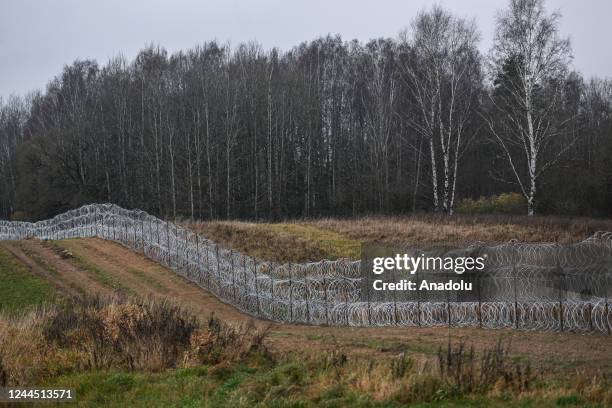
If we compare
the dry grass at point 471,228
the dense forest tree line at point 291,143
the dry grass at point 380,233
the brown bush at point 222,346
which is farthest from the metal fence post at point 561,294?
the dense forest tree line at point 291,143

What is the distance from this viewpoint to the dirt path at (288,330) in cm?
1077

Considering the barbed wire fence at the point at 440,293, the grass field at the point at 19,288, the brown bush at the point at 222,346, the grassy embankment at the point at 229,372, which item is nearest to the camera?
the grassy embankment at the point at 229,372

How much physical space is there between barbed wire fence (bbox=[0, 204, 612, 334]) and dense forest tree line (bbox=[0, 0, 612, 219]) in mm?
21378

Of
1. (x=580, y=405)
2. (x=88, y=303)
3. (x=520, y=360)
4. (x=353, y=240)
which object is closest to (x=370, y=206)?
(x=353, y=240)

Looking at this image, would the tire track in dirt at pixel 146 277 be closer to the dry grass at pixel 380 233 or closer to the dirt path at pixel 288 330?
the dirt path at pixel 288 330

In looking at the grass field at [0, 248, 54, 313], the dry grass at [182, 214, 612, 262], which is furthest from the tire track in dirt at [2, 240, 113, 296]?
the dry grass at [182, 214, 612, 262]

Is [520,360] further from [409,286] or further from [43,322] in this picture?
[43,322]

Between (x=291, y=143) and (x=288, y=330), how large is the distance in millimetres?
34434

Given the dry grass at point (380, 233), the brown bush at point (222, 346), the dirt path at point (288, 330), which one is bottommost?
the dirt path at point (288, 330)

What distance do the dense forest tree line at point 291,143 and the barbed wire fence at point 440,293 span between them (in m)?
21.4

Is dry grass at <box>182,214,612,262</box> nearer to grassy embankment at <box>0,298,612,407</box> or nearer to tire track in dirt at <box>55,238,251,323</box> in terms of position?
tire track in dirt at <box>55,238,251,323</box>

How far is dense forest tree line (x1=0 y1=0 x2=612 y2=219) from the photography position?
44125 mm

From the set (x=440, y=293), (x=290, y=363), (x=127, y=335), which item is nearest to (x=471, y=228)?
(x=440, y=293)

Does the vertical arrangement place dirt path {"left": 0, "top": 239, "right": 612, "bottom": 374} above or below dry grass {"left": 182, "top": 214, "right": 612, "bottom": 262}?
below
